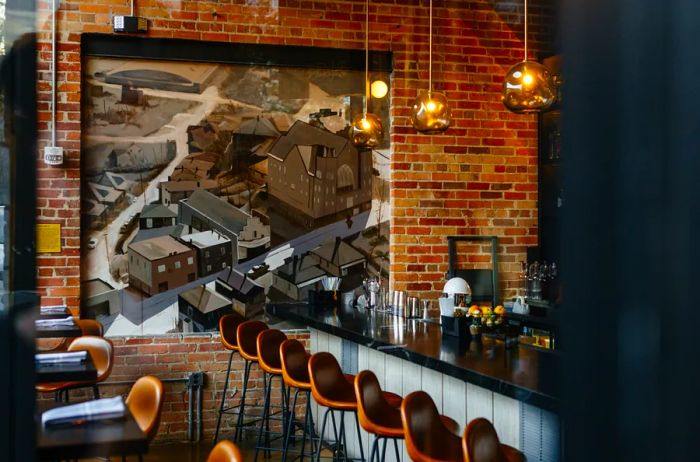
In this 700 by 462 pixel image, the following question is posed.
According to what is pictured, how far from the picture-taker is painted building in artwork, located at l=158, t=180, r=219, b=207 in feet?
20.6

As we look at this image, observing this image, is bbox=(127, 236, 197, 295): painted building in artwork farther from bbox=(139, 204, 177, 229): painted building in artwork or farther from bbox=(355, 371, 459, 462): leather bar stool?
bbox=(355, 371, 459, 462): leather bar stool

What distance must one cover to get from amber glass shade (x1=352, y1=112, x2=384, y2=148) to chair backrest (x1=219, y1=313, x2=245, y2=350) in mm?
1545

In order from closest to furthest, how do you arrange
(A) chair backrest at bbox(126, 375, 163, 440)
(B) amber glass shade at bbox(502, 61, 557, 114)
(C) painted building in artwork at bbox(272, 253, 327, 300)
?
1. (A) chair backrest at bbox(126, 375, 163, 440)
2. (B) amber glass shade at bbox(502, 61, 557, 114)
3. (C) painted building in artwork at bbox(272, 253, 327, 300)

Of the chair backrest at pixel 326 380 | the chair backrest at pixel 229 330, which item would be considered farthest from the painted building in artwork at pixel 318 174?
the chair backrest at pixel 326 380

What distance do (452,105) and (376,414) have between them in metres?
3.59

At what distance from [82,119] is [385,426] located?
359 centimetres

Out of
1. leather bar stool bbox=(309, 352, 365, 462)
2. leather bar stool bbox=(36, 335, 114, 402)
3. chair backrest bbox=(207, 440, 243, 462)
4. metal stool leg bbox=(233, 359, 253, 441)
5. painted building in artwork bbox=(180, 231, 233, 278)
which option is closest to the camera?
chair backrest bbox=(207, 440, 243, 462)

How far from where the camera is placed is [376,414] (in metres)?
3.72

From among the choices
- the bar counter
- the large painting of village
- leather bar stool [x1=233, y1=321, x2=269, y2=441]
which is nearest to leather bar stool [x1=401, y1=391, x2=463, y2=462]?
the bar counter

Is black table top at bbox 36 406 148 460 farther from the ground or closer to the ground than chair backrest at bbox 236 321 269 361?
farther from the ground

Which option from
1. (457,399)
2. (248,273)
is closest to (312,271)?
(248,273)

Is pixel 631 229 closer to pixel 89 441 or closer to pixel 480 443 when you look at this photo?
pixel 89 441

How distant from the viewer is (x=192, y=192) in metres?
6.35

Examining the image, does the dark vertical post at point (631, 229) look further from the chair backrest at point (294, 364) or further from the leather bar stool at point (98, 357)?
the leather bar stool at point (98, 357)
